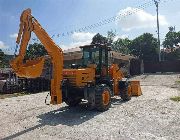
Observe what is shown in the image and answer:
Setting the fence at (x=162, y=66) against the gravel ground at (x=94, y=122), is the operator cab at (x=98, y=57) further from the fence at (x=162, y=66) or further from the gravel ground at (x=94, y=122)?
the fence at (x=162, y=66)

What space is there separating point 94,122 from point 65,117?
1.75 m

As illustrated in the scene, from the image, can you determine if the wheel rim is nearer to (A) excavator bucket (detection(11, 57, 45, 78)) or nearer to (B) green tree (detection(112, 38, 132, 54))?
(A) excavator bucket (detection(11, 57, 45, 78))

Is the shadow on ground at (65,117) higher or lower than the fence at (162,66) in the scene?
lower

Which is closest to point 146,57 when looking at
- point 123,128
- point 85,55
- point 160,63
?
point 160,63

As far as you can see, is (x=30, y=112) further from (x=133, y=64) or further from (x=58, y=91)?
(x=133, y=64)

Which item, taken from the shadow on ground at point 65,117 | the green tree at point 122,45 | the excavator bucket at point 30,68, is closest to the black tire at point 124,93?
the shadow on ground at point 65,117

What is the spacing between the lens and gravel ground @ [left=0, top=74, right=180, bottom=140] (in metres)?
9.09

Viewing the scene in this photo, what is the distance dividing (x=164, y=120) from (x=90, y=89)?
3.69m

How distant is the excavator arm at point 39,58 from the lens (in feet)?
39.0

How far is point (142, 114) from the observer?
39.2ft

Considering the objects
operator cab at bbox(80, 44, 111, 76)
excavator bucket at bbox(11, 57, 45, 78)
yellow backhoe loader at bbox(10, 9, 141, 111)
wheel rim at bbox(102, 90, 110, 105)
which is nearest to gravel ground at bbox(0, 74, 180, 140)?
wheel rim at bbox(102, 90, 110, 105)

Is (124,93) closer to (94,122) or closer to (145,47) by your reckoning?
(94,122)

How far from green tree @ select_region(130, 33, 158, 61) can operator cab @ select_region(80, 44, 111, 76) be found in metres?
55.5

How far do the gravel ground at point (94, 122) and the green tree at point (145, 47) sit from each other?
5670 cm
